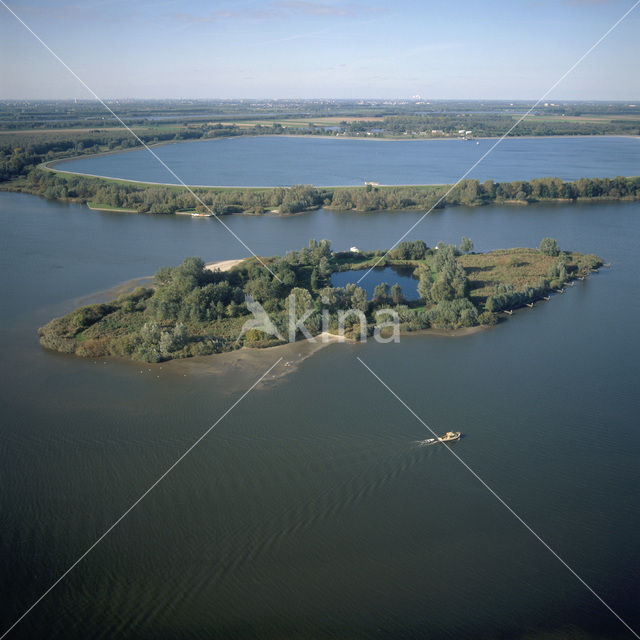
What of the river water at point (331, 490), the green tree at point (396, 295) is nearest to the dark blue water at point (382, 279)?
the green tree at point (396, 295)

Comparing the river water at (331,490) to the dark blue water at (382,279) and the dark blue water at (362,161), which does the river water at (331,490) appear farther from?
the dark blue water at (362,161)

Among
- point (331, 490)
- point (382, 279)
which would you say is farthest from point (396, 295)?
point (331, 490)

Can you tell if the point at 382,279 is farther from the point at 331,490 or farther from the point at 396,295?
the point at 331,490

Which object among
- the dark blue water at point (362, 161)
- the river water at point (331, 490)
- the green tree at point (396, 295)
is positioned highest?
the dark blue water at point (362, 161)

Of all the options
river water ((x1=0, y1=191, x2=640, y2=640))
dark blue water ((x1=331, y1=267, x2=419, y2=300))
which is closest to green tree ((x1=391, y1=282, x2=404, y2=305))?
dark blue water ((x1=331, y1=267, x2=419, y2=300))

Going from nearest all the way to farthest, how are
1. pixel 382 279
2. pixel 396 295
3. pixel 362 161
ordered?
pixel 396 295
pixel 382 279
pixel 362 161

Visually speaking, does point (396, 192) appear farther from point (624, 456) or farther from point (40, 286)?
point (624, 456)
